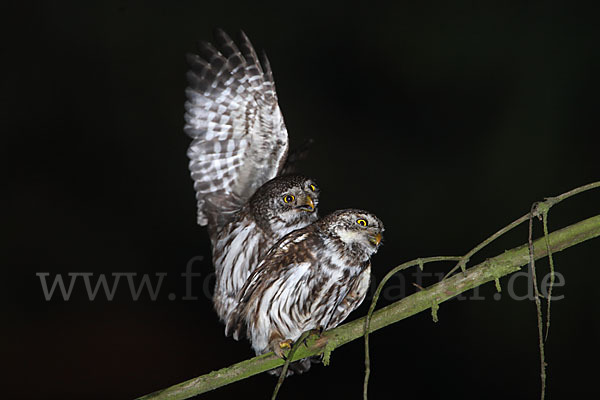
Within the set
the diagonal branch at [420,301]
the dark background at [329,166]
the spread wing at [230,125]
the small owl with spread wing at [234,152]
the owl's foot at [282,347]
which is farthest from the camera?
the dark background at [329,166]

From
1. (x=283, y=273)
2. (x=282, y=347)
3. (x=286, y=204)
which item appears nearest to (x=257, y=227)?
(x=286, y=204)

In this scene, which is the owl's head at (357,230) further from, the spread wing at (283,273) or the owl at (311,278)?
the spread wing at (283,273)

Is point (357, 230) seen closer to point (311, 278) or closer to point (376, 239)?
point (376, 239)

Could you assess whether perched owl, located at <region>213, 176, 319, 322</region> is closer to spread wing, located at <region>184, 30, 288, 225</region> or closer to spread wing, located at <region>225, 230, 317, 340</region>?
spread wing, located at <region>184, 30, 288, 225</region>

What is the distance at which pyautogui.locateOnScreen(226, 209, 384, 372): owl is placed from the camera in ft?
8.20

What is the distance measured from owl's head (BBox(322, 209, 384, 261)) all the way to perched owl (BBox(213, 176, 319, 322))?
1.68 ft

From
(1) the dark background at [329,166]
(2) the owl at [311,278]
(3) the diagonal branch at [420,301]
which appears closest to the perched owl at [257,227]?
(2) the owl at [311,278]

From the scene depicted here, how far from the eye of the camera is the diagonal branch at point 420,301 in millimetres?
1896

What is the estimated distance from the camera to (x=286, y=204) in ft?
9.95

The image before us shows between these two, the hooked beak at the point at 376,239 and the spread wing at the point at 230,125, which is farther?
the spread wing at the point at 230,125

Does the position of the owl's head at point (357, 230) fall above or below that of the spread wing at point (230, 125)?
below

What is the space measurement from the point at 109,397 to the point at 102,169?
2.00 m

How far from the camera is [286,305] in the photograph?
2.63m

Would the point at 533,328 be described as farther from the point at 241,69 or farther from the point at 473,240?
the point at 241,69
